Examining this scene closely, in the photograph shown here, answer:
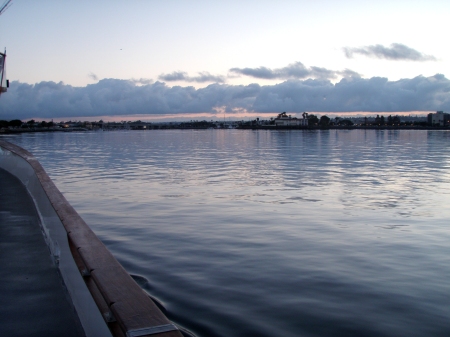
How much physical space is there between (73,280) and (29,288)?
67 centimetres

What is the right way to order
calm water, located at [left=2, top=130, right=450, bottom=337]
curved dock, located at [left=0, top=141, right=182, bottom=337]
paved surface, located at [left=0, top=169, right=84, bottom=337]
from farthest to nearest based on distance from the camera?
calm water, located at [left=2, top=130, right=450, bottom=337], paved surface, located at [left=0, top=169, right=84, bottom=337], curved dock, located at [left=0, top=141, right=182, bottom=337]

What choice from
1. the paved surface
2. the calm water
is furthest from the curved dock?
the calm water

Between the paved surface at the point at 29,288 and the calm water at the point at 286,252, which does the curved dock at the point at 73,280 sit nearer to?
the paved surface at the point at 29,288

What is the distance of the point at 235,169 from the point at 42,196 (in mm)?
18035

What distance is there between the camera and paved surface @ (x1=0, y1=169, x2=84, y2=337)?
13.1ft

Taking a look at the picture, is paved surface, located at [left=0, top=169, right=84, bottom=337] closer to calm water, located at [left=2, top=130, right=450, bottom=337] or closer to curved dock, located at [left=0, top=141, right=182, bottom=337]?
curved dock, located at [left=0, top=141, right=182, bottom=337]

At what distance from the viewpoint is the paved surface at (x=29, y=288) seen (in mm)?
3984

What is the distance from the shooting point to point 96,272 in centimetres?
318

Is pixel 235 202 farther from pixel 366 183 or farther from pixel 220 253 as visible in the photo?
pixel 366 183

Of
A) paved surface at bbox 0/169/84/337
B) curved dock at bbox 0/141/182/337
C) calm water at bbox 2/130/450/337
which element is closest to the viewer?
curved dock at bbox 0/141/182/337

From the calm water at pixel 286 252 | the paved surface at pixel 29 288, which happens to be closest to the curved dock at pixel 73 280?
the paved surface at pixel 29 288

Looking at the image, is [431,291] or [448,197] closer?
[431,291]

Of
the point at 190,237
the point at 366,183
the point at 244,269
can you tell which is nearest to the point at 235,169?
the point at 366,183

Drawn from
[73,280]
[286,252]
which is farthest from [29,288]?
[286,252]
